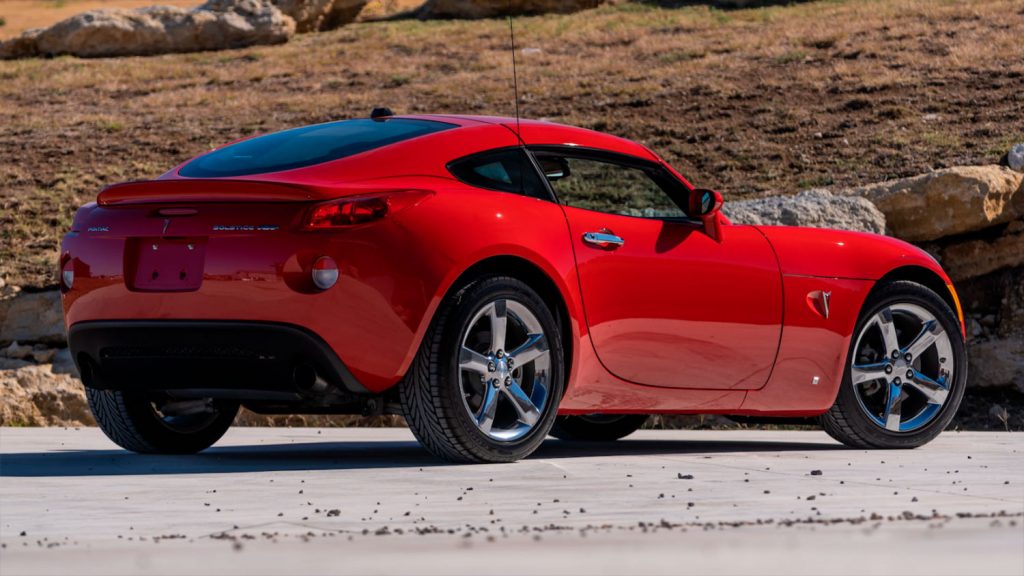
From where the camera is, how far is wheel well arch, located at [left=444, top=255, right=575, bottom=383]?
6.23 m

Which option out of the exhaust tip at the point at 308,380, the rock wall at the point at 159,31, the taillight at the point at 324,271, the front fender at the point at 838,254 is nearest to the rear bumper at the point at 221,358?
the exhaust tip at the point at 308,380

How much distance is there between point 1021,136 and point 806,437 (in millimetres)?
8991

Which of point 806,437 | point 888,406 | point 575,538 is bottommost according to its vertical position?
point 806,437

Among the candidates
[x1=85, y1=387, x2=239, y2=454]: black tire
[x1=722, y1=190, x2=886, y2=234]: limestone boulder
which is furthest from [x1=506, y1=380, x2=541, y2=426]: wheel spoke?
[x1=722, y1=190, x2=886, y2=234]: limestone boulder

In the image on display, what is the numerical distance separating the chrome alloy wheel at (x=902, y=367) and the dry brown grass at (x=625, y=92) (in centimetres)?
804

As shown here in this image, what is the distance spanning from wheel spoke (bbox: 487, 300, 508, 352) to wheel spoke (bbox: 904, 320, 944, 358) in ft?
8.25

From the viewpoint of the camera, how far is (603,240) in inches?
261

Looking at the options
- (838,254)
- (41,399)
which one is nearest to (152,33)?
(41,399)

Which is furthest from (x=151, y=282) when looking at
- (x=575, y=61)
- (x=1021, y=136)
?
(x=575, y=61)

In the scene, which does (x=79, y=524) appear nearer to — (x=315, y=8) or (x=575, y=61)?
(x=575, y=61)

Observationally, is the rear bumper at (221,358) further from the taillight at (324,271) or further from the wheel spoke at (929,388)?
the wheel spoke at (929,388)

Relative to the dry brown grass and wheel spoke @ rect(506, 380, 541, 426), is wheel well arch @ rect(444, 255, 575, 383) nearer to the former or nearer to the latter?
wheel spoke @ rect(506, 380, 541, 426)

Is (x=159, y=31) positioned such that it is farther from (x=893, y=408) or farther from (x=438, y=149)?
(x=438, y=149)

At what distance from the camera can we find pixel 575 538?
4.17 meters
